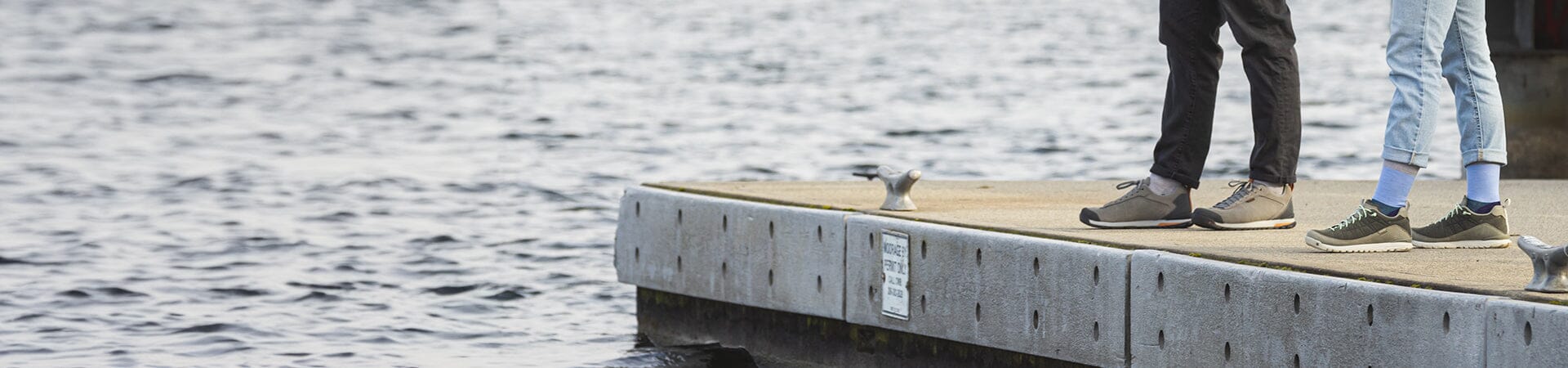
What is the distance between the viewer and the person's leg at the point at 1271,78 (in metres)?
6.16

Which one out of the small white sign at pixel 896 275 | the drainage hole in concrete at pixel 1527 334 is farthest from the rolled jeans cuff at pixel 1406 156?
the small white sign at pixel 896 275

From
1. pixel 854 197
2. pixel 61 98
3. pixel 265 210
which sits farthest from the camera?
pixel 61 98

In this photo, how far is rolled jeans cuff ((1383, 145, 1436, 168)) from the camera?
5605 mm

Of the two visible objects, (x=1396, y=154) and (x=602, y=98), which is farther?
(x=602, y=98)

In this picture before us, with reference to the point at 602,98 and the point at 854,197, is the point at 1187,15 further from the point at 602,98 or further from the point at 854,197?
the point at 602,98

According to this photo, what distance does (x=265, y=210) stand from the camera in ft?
51.1

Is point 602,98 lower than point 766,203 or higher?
lower

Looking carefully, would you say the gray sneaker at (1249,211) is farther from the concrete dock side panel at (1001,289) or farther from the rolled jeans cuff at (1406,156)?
the rolled jeans cuff at (1406,156)

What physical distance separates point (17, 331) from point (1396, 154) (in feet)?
21.8

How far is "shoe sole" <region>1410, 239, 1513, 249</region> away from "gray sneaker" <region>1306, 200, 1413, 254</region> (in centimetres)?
10

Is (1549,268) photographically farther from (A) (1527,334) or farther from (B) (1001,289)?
(B) (1001,289)

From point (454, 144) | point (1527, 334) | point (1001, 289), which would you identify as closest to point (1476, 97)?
point (1527, 334)

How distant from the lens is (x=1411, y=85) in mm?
5551

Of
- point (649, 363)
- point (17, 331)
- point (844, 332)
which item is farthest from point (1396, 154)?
point (17, 331)
